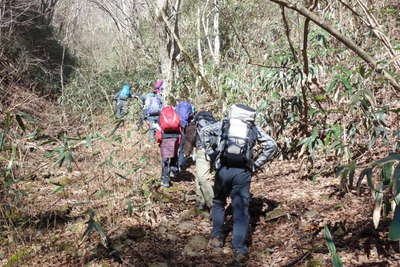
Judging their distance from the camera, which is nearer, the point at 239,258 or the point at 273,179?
the point at 239,258

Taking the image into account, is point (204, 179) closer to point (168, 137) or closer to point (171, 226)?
point (171, 226)

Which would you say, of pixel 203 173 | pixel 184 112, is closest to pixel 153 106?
pixel 184 112

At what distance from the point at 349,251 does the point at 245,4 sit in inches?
446

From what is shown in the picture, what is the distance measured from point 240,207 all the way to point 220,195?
0.91 feet

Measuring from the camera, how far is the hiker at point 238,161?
142 inches

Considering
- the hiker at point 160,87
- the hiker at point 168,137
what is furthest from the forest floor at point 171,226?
the hiker at point 160,87

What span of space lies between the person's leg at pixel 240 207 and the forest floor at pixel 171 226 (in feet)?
0.70

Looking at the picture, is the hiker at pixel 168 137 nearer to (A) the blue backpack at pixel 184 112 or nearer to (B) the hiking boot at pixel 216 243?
(A) the blue backpack at pixel 184 112

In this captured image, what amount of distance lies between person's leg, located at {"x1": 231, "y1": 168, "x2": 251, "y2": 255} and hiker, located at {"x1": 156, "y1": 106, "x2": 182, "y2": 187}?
8.06 ft

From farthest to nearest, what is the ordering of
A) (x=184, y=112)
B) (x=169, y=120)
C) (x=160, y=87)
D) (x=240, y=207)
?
(x=160, y=87) < (x=184, y=112) < (x=169, y=120) < (x=240, y=207)

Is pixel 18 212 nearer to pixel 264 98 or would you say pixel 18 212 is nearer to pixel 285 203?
pixel 285 203

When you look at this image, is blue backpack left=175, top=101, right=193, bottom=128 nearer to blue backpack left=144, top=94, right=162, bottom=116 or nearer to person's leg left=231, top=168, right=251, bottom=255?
blue backpack left=144, top=94, right=162, bottom=116

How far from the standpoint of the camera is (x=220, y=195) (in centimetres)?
389

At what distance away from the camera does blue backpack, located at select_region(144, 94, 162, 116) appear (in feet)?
26.9
